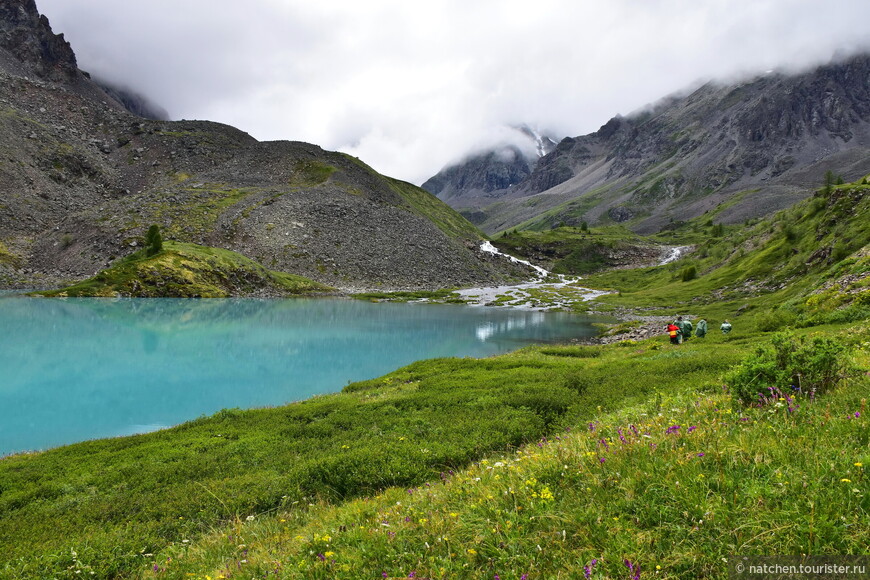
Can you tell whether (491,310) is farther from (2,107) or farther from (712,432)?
(2,107)

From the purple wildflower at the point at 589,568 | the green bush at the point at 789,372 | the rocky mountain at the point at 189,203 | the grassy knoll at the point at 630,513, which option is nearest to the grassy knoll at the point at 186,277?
the rocky mountain at the point at 189,203

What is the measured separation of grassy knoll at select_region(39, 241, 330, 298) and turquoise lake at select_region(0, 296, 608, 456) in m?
7.22

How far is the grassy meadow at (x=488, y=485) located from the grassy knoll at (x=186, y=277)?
78.0 meters

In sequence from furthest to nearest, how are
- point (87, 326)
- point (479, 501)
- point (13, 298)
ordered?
point (13, 298), point (87, 326), point (479, 501)

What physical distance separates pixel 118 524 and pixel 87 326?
5189cm

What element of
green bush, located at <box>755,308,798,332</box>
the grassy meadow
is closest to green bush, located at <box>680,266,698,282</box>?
green bush, located at <box>755,308,798,332</box>

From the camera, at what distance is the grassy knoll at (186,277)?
82.5m

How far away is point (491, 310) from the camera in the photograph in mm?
92625

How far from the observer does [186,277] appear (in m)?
90.5

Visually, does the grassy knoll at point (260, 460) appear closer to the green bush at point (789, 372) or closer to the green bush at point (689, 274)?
the green bush at point (789, 372)

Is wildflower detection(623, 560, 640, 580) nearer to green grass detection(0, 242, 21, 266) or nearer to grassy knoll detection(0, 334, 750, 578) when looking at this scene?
grassy knoll detection(0, 334, 750, 578)

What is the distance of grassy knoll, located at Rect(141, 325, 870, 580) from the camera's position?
4.50m

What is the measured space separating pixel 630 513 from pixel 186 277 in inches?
3979

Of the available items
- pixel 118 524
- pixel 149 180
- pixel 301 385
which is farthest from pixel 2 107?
pixel 118 524
